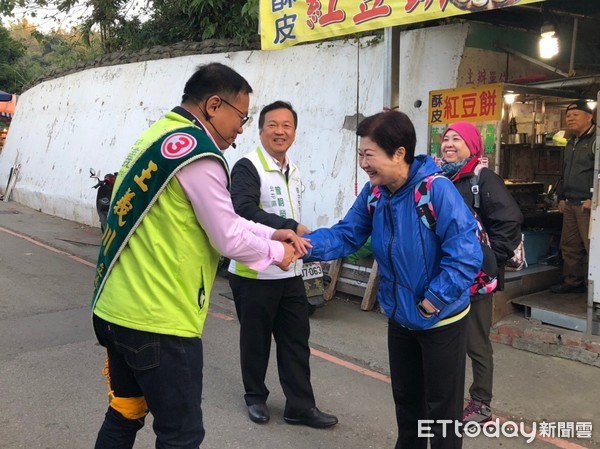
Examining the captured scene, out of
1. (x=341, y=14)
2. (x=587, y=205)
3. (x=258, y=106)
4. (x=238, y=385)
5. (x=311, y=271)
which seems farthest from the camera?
(x=258, y=106)

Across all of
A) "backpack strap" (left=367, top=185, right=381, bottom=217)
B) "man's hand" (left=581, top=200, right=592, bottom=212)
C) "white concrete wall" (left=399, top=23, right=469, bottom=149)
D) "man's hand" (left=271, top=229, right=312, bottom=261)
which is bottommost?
"man's hand" (left=581, top=200, right=592, bottom=212)

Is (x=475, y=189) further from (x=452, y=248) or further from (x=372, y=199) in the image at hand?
(x=452, y=248)

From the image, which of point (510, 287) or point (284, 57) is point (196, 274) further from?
point (284, 57)

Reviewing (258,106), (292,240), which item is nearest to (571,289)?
(292,240)

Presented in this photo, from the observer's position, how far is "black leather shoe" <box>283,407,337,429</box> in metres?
3.51

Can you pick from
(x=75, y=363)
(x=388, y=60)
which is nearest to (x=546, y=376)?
(x=388, y=60)

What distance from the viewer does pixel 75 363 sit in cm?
444

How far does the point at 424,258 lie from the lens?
7.98ft

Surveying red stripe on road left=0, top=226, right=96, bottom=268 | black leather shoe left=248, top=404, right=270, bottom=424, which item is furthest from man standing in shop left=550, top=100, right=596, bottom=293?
red stripe on road left=0, top=226, right=96, bottom=268

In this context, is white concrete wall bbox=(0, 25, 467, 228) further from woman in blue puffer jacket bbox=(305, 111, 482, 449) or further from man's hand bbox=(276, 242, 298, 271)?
man's hand bbox=(276, 242, 298, 271)

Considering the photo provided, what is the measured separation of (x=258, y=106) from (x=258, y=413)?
224 inches

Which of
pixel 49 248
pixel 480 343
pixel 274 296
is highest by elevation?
pixel 274 296

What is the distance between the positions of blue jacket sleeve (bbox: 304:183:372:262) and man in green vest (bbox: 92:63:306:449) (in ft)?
2.00

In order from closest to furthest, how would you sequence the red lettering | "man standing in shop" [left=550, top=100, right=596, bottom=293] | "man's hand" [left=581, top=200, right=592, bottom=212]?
the red lettering, "man's hand" [left=581, top=200, right=592, bottom=212], "man standing in shop" [left=550, top=100, right=596, bottom=293]
